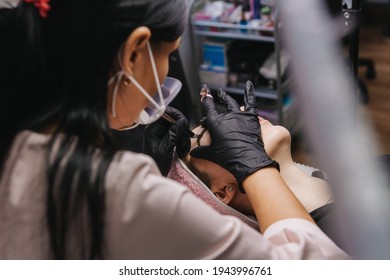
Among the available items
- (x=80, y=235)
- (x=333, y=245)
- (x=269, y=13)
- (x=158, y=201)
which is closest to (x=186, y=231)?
(x=158, y=201)

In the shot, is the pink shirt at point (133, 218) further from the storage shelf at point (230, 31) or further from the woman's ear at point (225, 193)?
the storage shelf at point (230, 31)

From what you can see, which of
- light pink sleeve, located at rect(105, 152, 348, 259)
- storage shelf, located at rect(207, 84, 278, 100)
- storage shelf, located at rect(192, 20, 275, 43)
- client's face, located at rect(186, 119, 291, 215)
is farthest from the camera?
storage shelf, located at rect(207, 84, 278, 100)

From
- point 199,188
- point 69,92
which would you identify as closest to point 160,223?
point 69,92

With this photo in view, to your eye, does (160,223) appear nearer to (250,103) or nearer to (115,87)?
(115,87)

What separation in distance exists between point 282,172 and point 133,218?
2.28 feet

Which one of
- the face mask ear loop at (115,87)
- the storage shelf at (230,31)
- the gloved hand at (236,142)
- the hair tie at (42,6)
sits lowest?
the storage shelf at (230,31)

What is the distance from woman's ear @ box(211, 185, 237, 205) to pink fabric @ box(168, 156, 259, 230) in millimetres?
20

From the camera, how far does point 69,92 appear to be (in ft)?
2.65

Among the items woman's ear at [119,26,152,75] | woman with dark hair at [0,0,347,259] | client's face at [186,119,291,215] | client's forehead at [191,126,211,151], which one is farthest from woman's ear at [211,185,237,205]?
woman's ear at [119,26,152,75]

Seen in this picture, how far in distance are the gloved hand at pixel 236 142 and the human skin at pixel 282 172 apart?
0.04 meters

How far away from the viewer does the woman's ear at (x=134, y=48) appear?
81 centimetres

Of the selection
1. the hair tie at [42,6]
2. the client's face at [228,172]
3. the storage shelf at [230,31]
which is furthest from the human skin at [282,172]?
the storage shelf at [230,31]

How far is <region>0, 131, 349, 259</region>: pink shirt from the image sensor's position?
29.3 inches

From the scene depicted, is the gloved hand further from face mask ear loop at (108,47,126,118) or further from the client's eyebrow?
face mask ear loop at (108,47,126,118)
